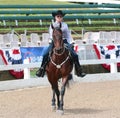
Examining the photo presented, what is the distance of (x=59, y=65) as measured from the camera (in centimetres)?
1308

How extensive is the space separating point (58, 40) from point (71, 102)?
2.72 metres

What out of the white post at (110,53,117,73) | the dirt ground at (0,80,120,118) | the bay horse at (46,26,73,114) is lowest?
the white post at (110,53,117,73)

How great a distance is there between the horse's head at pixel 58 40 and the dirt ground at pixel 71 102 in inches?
56.7

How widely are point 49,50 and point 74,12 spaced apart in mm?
23239

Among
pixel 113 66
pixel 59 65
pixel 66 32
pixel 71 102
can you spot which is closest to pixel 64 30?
pixel 66 32

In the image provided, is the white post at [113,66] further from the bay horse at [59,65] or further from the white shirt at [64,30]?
the white shirt at [64,30]

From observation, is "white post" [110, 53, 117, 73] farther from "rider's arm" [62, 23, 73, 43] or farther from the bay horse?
"rider's arm" [62, 23, 73, 43]

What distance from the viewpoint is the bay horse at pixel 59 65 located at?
12734mm

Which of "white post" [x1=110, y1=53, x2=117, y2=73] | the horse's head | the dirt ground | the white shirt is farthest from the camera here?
"white post" [x1=110, y1=53, x2=117, y2=73]

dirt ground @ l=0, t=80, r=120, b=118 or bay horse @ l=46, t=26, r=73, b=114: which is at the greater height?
bay horse @ l=46, t=26, r=73, b=114

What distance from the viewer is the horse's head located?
12.7m

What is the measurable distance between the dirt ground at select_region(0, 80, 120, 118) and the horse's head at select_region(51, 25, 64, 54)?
56.7 inches

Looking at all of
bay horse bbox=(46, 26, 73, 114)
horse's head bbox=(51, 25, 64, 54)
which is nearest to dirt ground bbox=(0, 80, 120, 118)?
bay horse bbox=(46, 26, 73, 114)

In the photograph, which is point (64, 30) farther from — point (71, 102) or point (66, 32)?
point (71, 102)
